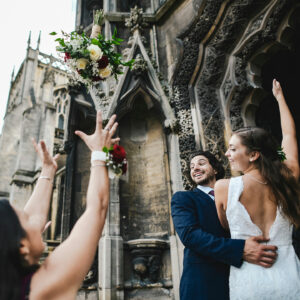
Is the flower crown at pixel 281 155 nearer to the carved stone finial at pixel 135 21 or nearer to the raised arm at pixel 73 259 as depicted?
the raised arm at pixel 73 259

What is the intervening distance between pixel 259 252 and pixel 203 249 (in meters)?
0.40

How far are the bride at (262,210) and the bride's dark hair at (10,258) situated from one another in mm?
1186

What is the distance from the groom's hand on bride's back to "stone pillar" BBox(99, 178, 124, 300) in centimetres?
306

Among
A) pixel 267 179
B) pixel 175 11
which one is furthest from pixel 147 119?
pixel 267 179

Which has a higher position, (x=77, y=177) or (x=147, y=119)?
(x=147, y=119)

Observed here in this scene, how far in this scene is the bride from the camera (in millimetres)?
1522

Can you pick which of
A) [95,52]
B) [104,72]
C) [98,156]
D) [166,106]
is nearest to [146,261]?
[166,106]

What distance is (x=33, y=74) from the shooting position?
997 inches

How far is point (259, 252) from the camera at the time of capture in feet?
5.18

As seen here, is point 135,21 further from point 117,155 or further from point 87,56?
point 117,155

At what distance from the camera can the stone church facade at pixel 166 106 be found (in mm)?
4340

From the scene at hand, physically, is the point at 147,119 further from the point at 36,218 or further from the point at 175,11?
the point at 36,218

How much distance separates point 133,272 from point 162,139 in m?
2.36

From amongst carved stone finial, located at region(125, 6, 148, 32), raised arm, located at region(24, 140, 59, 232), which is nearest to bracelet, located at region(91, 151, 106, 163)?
raised arm, located at region(24, 140, 59, 232)
